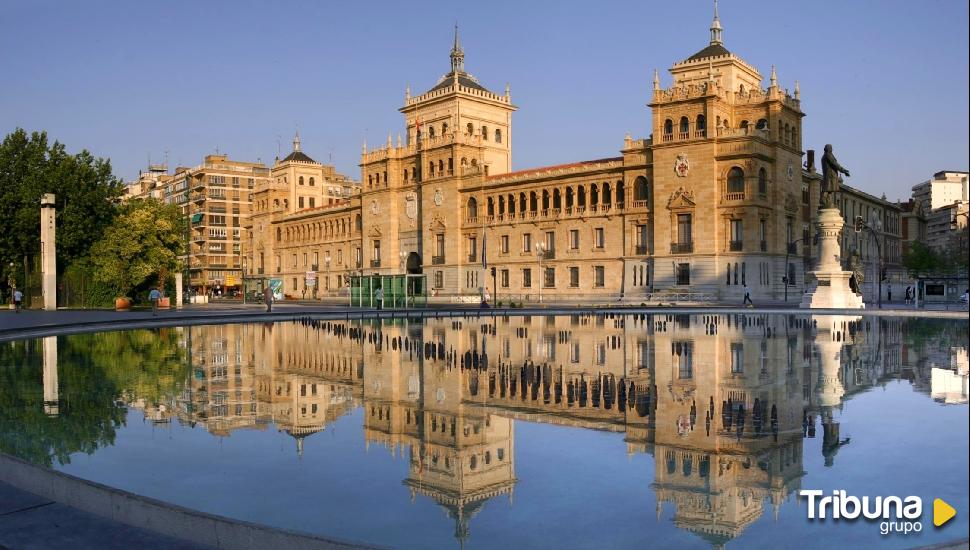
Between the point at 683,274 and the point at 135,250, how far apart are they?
3955cm

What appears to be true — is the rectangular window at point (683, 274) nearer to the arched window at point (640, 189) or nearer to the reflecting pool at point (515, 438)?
the arched window at point (640, 189)

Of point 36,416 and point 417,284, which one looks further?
point 417,284

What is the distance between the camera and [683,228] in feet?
183

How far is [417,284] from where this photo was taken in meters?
71.1

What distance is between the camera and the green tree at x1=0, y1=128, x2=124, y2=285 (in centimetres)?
5422

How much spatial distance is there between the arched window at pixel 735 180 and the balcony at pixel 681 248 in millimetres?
4818

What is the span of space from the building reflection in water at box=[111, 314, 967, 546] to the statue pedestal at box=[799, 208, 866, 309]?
17071mm

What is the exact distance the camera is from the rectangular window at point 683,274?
55.1 meters

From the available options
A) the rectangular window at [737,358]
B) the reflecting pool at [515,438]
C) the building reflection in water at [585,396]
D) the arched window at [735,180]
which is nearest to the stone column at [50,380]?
the reflecting pool at [515,438]

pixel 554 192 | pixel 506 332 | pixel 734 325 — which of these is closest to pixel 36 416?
pixel 506 332

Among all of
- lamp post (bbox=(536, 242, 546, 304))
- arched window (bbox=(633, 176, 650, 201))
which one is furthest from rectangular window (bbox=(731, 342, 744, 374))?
lamp post (bbox=(536, 242, 546, 304))

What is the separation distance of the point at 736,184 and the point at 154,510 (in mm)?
52779

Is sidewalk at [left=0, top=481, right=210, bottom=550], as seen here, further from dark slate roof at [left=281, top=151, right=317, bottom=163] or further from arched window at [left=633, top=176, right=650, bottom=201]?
dark slate roof at [left=281, top=151, right=317, bottom=163]

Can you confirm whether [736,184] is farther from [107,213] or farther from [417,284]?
[107,213]
